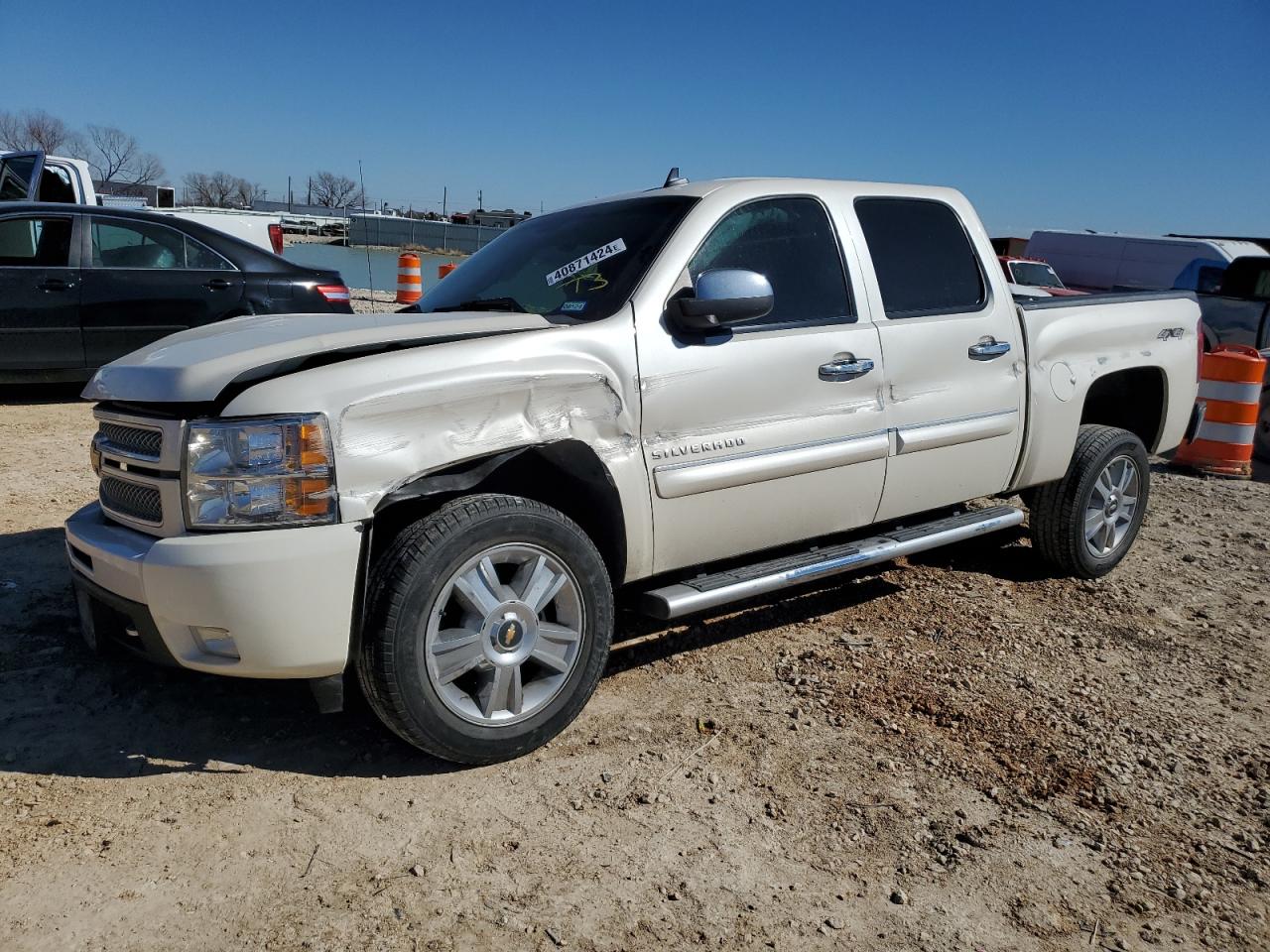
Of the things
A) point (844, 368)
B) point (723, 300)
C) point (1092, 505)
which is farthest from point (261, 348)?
point (1092, 505)

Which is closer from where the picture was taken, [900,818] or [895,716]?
[900,818]

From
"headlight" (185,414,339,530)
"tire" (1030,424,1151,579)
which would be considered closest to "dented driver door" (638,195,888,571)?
"headlight" (185,414,339,530)

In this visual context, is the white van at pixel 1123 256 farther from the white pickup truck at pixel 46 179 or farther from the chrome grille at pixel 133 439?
the chrome grille at pixel 133 439

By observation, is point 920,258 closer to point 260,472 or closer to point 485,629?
point 485,629

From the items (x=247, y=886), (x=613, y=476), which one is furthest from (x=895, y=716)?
(x=247, y=886)

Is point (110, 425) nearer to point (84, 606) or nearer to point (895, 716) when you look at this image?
point (84, 606)

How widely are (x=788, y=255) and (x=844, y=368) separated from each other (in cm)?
49

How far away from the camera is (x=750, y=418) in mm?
3676

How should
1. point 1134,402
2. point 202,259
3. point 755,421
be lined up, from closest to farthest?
point 755,421 → point 1134,402 → point 202,259

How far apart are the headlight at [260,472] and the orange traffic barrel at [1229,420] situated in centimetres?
777

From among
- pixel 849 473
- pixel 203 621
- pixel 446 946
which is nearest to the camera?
pixel 446 946

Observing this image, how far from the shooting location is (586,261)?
149 inches

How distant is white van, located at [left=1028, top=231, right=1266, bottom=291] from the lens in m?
17.7

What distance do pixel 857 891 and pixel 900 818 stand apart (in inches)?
15.9
